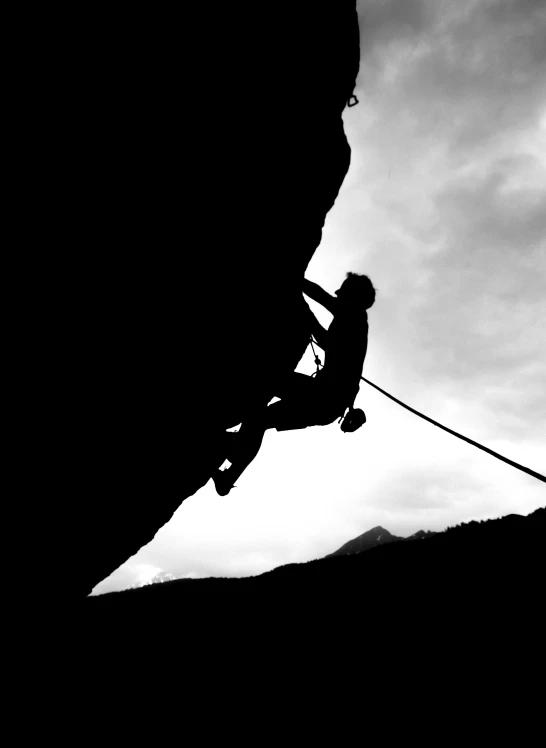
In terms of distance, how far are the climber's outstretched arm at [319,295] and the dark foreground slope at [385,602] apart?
15.7 ft

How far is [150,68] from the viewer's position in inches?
150

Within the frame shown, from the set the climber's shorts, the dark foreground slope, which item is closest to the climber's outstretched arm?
the climber's shorts

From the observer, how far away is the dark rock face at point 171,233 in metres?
3.64

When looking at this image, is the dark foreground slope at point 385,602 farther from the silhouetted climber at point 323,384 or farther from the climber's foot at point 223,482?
the silhouetted climber at point 323,384

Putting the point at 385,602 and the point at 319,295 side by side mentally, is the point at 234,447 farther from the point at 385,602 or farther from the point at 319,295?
the point at 385,602

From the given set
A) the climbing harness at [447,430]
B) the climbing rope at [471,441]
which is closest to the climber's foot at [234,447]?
the climbing harness at [447,430]

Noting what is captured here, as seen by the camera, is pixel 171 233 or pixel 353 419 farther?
pixel 353 419

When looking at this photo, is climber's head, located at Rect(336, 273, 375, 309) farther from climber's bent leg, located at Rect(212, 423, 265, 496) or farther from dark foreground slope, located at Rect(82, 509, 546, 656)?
dark foreground slope, located at Rect(82, 509, 546, 656)

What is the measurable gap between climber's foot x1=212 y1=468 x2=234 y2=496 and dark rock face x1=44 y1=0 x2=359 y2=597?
567 millimetres

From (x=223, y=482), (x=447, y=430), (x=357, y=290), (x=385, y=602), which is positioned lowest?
(x=385, y=602)

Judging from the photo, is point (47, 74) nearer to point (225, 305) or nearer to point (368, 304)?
point (225, 305)

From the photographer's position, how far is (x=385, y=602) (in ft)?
23.0

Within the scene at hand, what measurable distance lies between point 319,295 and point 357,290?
696mm

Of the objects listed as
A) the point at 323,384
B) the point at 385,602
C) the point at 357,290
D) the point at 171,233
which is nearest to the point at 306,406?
the point at 323,384
